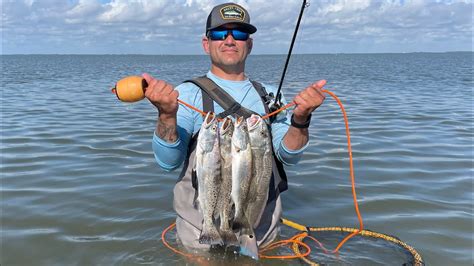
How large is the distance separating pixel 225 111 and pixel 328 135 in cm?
881

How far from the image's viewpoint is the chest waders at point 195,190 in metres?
4.63

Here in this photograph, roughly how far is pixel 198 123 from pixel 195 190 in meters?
0.74

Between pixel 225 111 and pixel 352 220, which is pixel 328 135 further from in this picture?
pixel 225 111

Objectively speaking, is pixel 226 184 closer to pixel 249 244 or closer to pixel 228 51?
pixel 249 244

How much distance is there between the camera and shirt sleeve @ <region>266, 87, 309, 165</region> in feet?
14.8

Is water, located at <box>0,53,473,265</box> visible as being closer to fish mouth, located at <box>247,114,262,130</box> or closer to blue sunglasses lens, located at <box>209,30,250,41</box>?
fish mouth, located at <box>247,114,262,130</box>

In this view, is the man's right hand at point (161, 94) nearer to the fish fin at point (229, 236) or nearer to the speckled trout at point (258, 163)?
the speckled trout at point (258, 163)

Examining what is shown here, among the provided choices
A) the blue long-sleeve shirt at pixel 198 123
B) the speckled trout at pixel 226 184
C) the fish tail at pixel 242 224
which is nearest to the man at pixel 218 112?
the blue long-sleeve shirt at pixel 198 123

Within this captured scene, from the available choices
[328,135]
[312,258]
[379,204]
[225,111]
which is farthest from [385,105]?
[225,111]

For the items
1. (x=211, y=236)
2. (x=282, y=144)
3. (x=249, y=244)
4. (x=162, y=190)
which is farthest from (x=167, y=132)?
(x=162, y=190)

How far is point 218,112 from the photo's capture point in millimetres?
4691

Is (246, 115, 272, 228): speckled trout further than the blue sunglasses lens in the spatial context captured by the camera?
No

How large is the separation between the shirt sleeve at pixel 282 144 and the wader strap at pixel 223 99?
0.43m

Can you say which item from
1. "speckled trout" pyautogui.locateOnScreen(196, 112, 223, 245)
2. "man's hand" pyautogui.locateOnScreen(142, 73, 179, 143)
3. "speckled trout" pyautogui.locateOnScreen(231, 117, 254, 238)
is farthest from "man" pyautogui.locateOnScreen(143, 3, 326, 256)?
"speckled trout" pyautogui.locateOnScreen(231, 117, 254, 238)
